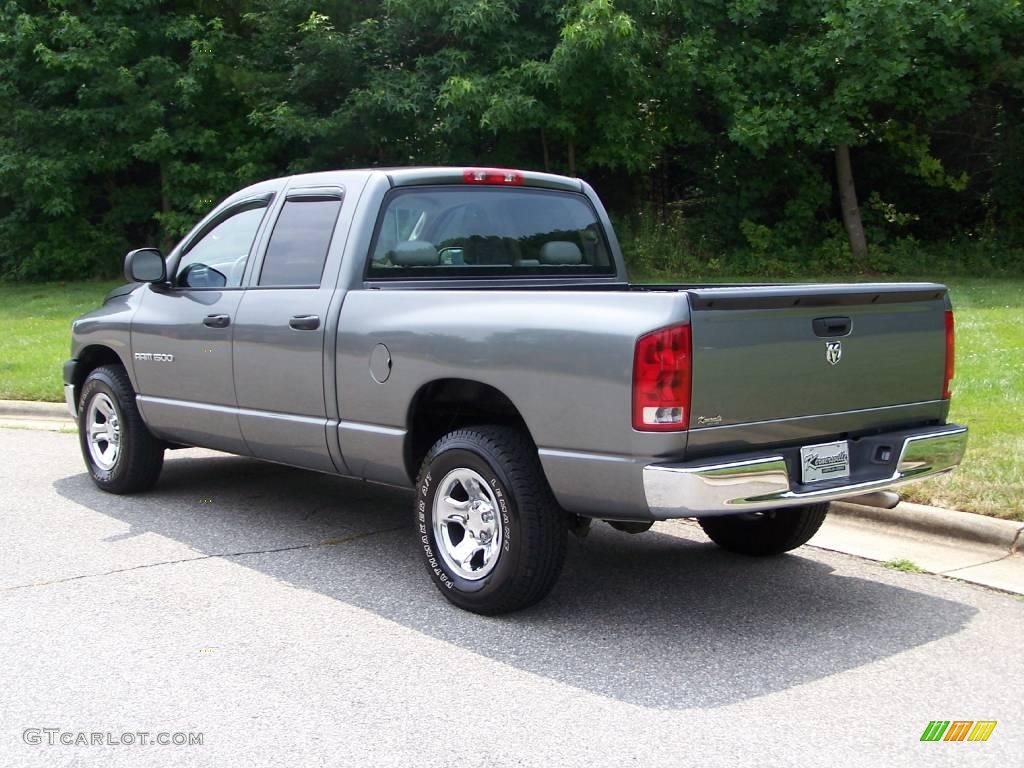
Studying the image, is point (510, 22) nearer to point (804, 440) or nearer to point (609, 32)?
point (609, 32)

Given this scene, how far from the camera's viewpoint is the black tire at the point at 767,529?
5.84 metres

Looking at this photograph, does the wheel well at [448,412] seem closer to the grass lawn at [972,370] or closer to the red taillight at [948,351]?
the red taillight at [948,351]

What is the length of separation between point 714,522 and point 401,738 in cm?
269

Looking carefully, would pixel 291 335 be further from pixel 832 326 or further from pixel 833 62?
pixel 833 62

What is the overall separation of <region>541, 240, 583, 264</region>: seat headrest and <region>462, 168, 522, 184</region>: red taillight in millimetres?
395

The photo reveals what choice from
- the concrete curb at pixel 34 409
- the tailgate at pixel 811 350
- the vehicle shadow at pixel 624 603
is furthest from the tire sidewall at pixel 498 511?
the concrete curb at pixel 34 409

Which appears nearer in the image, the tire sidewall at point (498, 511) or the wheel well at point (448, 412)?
the tire sidewall at point (498, 511)

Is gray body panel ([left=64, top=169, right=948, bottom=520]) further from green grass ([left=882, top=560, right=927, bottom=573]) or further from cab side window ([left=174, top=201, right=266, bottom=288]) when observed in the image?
green grass ([left=882, top=560, right=927, bottom=573])

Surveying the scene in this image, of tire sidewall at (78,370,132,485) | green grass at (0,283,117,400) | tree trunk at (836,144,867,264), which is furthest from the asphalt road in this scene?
tree trunk at (836,144,867,264)

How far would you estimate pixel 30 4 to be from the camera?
84.6ft

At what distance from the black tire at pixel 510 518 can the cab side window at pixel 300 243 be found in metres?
1.42

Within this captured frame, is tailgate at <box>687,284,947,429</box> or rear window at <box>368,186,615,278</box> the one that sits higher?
rear window at <box>368,186,615,278</box>

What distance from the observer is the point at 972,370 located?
407 inches

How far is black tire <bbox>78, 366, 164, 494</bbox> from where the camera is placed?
7.41 meters
